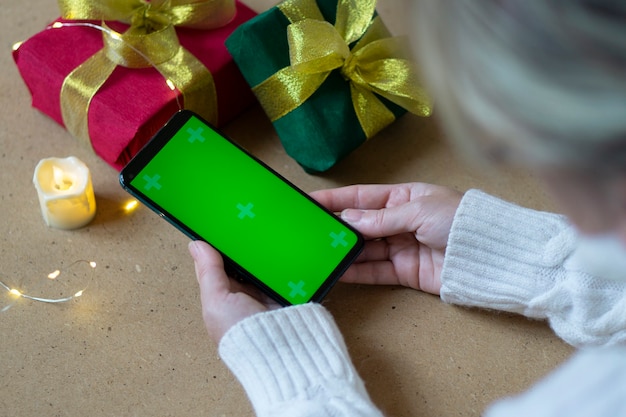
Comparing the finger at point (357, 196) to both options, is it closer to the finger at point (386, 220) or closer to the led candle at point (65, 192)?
the finger at point (386, 220)

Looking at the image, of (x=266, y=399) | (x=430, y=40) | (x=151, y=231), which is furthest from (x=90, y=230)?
(x=430, y=40)

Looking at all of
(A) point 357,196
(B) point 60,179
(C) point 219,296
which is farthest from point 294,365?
(B) point 60,179

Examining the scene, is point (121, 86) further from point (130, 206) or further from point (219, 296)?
point (219, 296)

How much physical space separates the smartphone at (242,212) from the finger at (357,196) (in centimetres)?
3

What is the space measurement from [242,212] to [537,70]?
0.37 meters

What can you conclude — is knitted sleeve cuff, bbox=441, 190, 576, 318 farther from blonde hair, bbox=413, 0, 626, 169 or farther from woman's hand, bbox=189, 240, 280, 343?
blonde hair, bbox=413, 0, 626, 169

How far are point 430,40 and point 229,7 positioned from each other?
0.46m

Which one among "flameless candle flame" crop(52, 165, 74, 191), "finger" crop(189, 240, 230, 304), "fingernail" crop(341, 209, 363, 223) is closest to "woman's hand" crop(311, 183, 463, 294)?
"fingernail" crop(341, 209, 363, 223)

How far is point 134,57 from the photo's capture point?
71 centimetres

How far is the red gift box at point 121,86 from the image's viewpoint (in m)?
0.69

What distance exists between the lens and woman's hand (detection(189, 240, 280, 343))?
0.58 m

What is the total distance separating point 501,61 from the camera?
31 centimetres

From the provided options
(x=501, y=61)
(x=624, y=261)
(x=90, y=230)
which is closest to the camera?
(x=501, y=61)

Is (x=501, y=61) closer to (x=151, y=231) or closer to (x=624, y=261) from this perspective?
(x=624, y=261)
